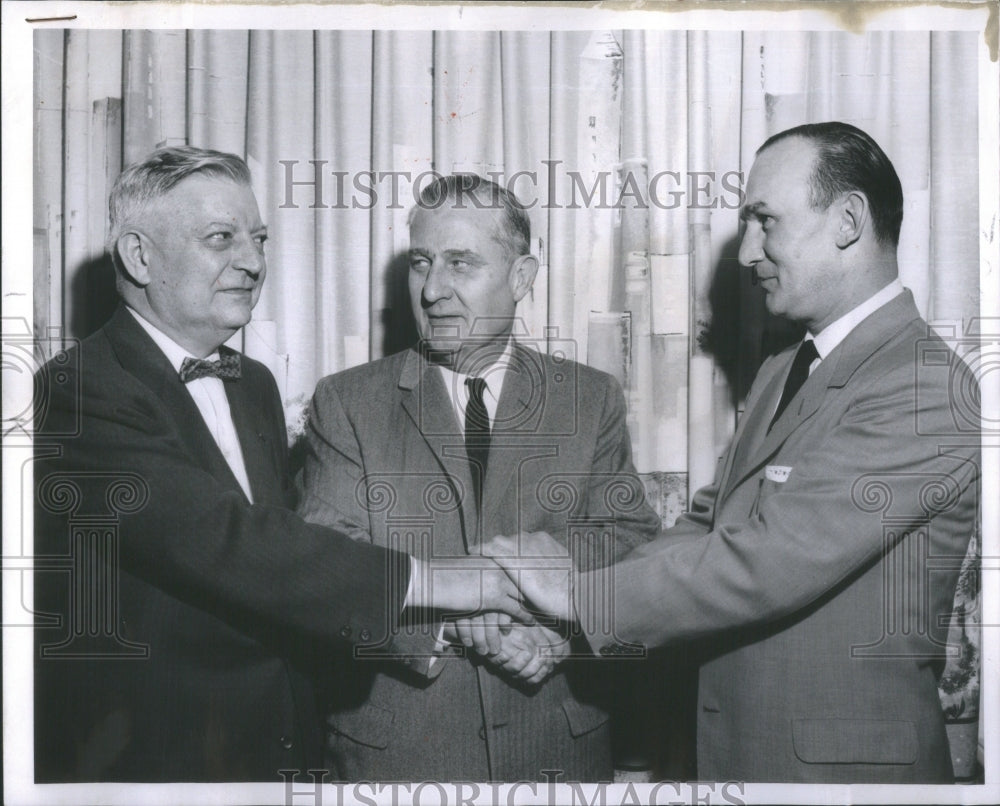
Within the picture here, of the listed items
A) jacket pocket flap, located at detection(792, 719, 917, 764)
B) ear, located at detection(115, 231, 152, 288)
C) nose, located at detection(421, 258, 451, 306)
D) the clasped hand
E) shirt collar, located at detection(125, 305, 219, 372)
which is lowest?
jacket pocket flap, located at detection(792, 719, 917, 764)

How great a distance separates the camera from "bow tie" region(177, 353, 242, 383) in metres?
2.42

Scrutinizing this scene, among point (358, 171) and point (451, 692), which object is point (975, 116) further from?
point (451, 692)

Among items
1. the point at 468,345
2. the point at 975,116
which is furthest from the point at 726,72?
the point at 468,345

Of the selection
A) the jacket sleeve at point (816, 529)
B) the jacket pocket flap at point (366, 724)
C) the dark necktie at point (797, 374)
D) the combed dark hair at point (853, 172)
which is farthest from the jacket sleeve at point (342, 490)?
the combed dark hair at point (853, 172)

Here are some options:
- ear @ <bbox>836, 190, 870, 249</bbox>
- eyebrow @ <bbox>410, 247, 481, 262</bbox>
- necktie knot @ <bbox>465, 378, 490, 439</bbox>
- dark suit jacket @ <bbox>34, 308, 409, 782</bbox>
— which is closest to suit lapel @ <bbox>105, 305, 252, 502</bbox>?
dark suit jacket @ <bbox>34, 308, 409, 782</bbox>

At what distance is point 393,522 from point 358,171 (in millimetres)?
877

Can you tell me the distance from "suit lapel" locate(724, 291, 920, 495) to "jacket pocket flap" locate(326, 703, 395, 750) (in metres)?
1.00

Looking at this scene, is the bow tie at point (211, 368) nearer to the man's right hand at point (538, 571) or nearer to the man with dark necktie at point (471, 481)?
the man with dark necktie at point (471, 481)

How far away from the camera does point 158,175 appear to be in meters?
2.48

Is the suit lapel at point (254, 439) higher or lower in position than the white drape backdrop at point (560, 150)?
lower

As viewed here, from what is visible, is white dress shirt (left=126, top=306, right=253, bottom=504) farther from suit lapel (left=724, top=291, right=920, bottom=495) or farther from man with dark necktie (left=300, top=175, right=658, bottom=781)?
suit lapel (left=724, top=291, right=920, bottom=495)

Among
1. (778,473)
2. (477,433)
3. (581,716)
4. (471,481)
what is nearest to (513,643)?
(581,716)

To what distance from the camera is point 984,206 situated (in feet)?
8.30

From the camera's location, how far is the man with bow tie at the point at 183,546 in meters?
2.39
